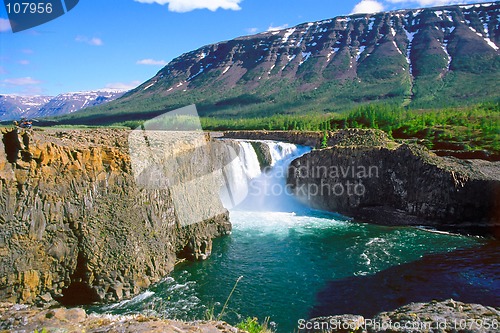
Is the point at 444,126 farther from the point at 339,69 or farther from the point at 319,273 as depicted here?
the point at 339,69

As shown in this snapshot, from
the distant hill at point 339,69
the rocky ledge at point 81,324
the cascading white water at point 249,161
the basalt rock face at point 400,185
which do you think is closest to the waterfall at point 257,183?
the cascading white water at point 249,161

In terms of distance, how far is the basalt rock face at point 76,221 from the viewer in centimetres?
1445

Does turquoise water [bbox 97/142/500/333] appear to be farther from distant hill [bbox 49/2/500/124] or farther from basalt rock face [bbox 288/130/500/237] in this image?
distant hill [bbox 49/2/500/124]

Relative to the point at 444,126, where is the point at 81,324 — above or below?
below

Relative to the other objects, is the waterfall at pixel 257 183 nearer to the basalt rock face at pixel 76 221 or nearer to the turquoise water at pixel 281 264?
the turquoise water at pixel 281 264

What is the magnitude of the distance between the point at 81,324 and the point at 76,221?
33.3 ft

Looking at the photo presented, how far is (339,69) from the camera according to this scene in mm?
143875

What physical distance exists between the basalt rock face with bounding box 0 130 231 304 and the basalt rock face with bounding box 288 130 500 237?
20.5 metres

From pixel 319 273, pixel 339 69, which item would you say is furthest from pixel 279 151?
pixel 339 69

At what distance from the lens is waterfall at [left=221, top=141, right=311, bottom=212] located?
36.8 m

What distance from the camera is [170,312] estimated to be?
1603 centimetres

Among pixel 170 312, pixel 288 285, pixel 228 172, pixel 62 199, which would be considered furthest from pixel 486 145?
pixel 62 199

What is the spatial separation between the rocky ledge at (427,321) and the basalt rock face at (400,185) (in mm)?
21690

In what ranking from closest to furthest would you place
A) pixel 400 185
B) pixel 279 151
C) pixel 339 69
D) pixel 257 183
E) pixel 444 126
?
pixel 400 185 < pixel 257 183 < pixel 279 151 < pixel 444 126 < pixel 339 69
